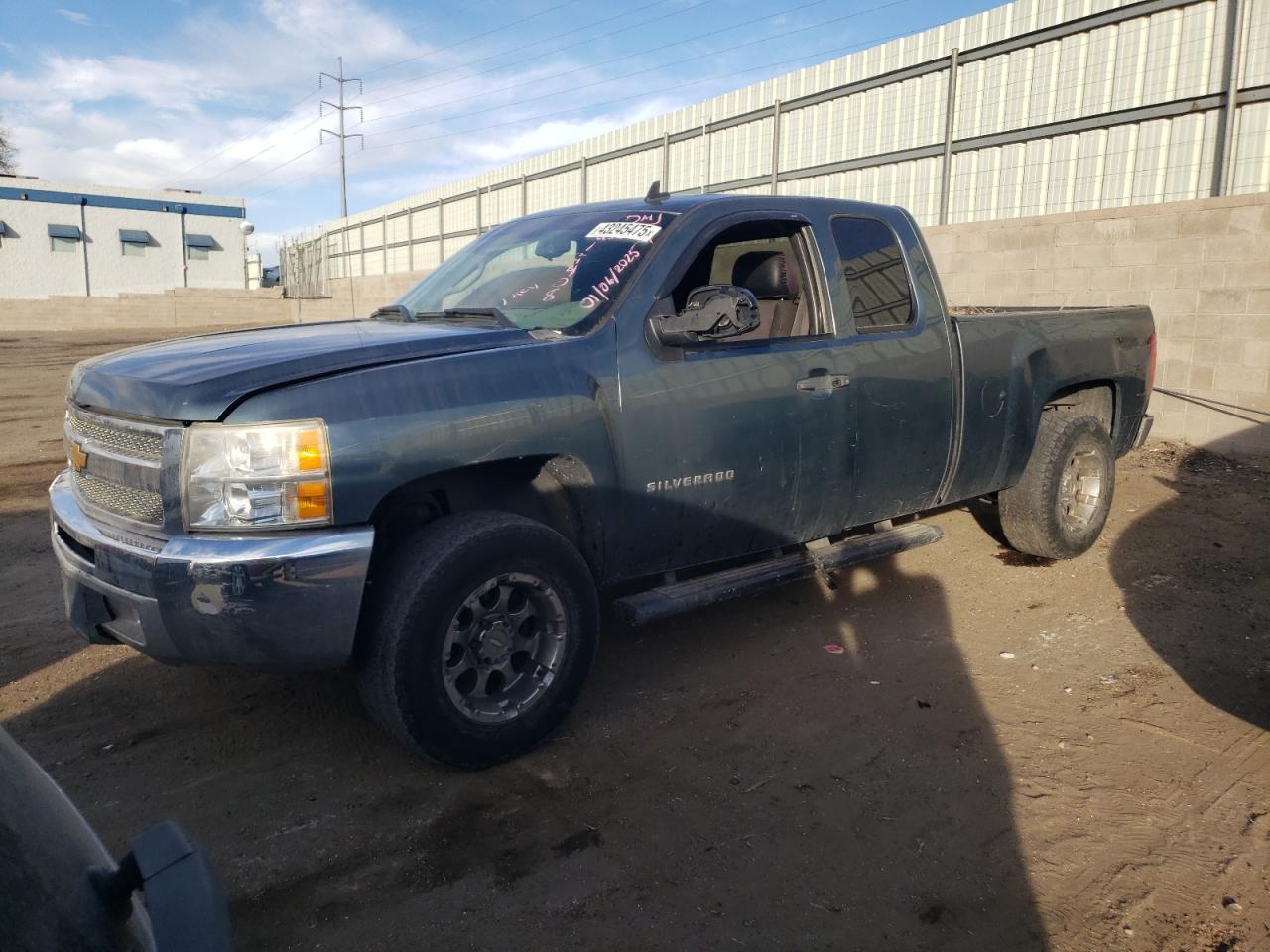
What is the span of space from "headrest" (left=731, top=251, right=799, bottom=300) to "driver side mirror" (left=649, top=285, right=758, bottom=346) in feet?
2.54

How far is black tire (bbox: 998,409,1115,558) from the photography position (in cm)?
538

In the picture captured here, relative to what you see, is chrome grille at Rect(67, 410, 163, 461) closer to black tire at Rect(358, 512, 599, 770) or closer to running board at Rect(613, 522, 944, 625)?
black tire at Rect(358, 512, 599, 770)

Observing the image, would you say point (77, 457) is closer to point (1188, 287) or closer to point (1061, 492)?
point (1061, 492)

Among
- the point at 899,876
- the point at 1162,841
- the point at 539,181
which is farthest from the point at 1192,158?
the point at 539,181

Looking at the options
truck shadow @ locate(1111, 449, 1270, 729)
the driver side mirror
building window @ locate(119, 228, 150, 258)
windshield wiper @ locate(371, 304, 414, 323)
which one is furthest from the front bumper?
building window @ locate(119, 228, 150, 258)

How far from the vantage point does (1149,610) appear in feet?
16.1

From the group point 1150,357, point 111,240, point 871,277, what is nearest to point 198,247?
point 111,240

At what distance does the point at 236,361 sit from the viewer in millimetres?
3043

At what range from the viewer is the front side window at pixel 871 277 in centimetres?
438

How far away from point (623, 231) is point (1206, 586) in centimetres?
386

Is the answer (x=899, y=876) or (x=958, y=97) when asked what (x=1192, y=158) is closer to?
(x=958, y=97)

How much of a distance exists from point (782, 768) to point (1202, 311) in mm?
6899

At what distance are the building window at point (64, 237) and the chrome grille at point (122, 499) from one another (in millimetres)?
46818

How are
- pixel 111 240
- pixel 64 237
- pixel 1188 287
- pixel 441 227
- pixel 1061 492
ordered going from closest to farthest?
1. pixel 1061 492
2. pixel 1188 287
3. pixel 441 227
4. pixel 64 237
5. pixel 111 240
